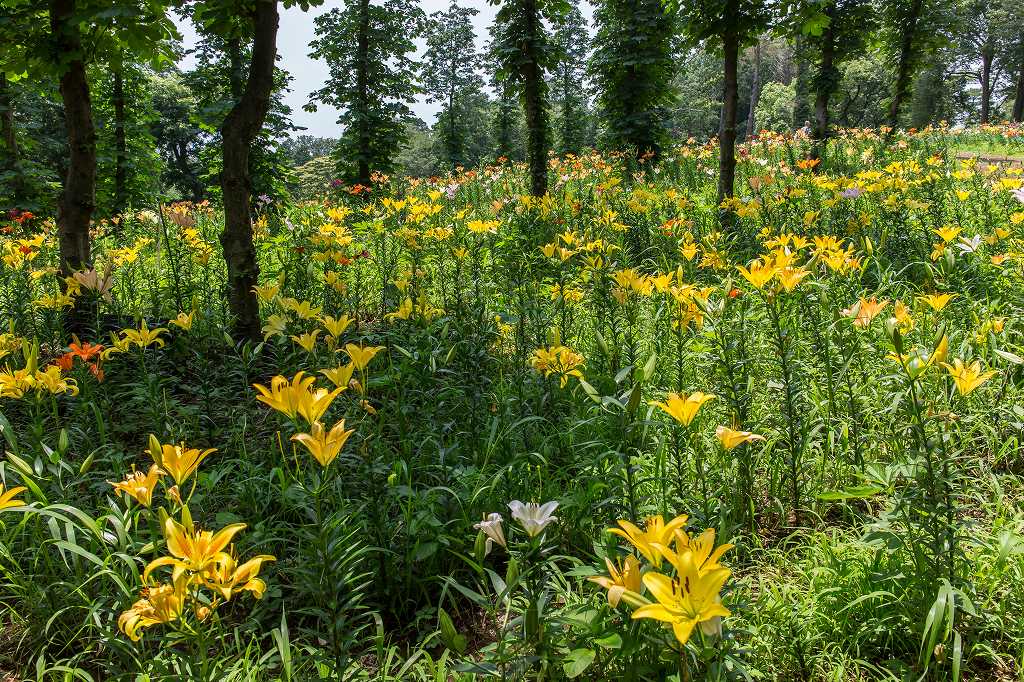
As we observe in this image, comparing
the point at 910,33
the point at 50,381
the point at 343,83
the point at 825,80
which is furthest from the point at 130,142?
the point at 910,33


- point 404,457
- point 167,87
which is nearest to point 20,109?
point 404,457

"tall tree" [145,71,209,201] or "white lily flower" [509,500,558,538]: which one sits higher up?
"tall tree" [145,71,209,201]

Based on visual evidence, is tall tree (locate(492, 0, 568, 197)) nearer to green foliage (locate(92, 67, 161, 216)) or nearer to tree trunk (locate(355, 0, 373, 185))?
tree trunk (locate(355, 0, 373, 185))

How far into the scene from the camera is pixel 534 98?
28.6 feet

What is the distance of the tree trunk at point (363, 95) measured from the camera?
13478 millimetres

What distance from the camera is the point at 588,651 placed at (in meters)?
1.33

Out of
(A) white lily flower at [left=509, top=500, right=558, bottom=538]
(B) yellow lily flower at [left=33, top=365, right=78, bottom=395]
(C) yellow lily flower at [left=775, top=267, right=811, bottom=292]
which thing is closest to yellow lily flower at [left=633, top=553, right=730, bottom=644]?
(A) white lily flower at [left=509, top=500, right=558, bottom=538]

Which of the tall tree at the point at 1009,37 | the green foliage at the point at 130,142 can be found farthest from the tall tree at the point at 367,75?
the tall tree at the point at 1009,37

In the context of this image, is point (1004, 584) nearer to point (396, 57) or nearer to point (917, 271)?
point (917, 271)

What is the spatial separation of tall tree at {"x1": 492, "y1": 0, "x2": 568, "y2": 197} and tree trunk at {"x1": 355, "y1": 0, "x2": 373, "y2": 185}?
5.91 m

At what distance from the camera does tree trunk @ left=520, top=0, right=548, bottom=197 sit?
8261 millimetres

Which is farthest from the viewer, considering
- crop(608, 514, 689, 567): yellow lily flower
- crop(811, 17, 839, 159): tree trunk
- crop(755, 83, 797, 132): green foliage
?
crop(755, 83, 797, 132): green foliage

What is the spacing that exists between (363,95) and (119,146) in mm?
5619

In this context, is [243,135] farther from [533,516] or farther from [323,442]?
[533,516]
